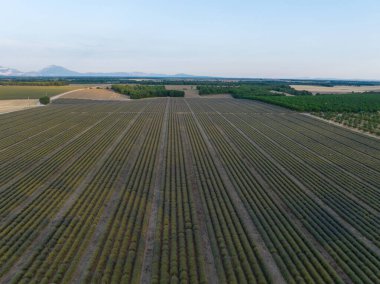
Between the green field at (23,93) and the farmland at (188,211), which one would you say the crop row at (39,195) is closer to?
the farmland at (188,211)

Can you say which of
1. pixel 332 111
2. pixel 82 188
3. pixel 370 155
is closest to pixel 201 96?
pixel 332 111

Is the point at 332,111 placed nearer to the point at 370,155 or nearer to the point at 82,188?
the point at 370,155

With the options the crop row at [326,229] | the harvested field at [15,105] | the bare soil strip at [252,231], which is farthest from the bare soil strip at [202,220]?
the harvested field at [15,105]

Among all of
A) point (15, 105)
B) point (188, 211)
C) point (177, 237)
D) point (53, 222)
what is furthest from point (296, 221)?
point (15, 105)

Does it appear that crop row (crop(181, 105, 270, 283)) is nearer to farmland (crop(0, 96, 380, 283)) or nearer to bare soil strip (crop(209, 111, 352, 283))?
farmland (crop(0, 96, 380, 283))

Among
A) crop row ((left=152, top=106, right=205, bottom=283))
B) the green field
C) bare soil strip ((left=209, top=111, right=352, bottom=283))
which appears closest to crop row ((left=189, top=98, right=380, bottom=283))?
bare soil strip ((left=209, top=111, right=352, bottom=283))

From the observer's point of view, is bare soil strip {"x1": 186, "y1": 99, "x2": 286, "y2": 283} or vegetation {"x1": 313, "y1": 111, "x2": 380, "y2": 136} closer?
bare soil strip {"x1": 186, "y1": 99, "x2": 286, "y2": 283}
